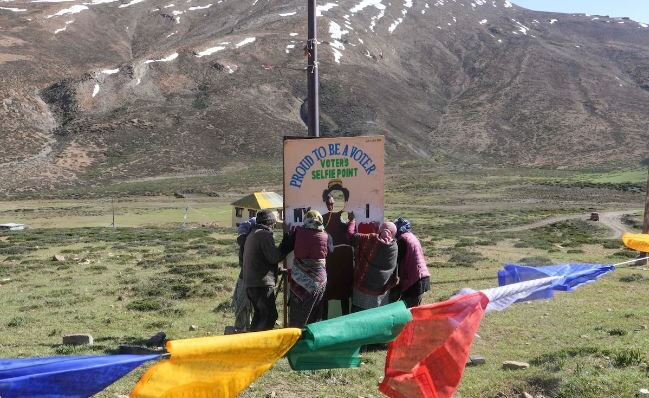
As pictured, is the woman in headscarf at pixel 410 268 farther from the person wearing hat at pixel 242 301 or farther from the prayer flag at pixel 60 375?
the prayer flag at pixel 60 375

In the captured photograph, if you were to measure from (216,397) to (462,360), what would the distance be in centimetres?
205

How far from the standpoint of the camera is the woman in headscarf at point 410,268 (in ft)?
28.5

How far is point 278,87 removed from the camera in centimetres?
10812

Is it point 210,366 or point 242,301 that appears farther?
point 242,301

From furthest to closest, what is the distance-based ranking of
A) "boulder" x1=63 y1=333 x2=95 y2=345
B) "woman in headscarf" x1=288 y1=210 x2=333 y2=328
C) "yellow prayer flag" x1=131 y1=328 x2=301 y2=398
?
"boulder" x1=63 y1=333 x2=95 y2=345 < "woman in headscarf" x1=288 y1=210 x2=333 y2=328 < "yellow prayer flag" x1=131 y1=328 x2=301 y2=398

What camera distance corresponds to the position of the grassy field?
7.06 m

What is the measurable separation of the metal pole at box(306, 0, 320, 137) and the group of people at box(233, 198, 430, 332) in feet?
4.78

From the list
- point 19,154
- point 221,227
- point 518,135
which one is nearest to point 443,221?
point 221,227

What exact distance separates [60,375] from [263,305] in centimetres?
476

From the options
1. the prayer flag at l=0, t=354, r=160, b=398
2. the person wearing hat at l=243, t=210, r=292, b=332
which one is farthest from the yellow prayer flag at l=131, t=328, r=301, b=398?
the person wearing hat at l=243, t=210, r=292, b=332

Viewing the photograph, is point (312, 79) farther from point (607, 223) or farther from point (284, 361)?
point (607, 223)

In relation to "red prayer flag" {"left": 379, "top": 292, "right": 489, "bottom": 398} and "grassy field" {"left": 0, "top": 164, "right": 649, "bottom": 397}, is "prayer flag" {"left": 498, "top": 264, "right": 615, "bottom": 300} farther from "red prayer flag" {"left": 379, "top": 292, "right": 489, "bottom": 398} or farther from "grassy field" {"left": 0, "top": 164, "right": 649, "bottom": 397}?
"red prayer flag" {"left": 379, "top": 292, "right": 489, "bottom": 398}

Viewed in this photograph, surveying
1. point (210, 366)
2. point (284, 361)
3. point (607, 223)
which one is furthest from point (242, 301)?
point (607, 223)

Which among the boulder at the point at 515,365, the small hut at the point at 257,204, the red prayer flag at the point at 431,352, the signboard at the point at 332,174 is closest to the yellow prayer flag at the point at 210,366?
the red prayer flag at the point at 431,352
